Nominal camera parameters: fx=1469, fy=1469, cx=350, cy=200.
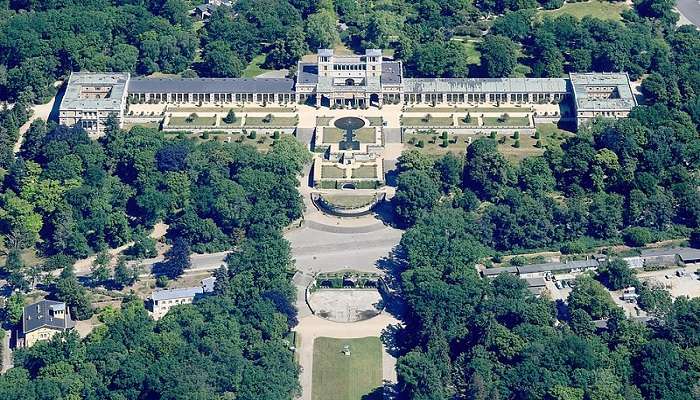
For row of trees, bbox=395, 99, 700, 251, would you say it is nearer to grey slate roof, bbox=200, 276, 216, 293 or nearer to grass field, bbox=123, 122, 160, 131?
grey slate roof, bbox=200, 276, 216, 293

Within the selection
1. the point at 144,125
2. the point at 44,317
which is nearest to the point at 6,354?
the point at 44,317

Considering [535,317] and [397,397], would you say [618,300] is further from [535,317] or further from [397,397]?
[397,397]

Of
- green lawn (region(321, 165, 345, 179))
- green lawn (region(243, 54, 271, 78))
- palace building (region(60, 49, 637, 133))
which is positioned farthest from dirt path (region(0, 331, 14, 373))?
green lawn (region(243, 54, 271, 78))

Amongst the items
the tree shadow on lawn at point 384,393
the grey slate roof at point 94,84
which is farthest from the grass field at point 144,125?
the tree shadow on lawn at point 384,393

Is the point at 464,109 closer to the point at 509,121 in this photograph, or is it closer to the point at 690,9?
the point at 509,121

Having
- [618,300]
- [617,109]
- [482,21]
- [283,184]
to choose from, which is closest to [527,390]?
[618,300]
